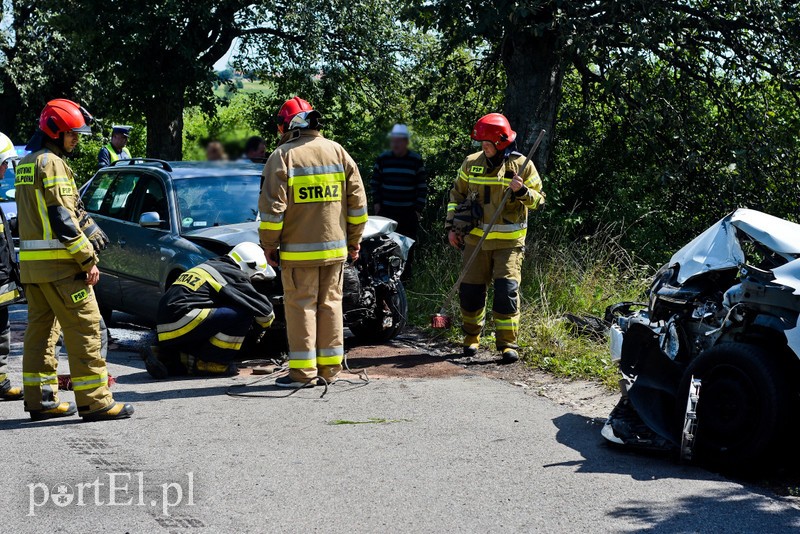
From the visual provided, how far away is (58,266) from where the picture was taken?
19.5 ft

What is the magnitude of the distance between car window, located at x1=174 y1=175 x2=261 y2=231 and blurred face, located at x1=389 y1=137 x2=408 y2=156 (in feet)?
7.23

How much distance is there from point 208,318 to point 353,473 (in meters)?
2.68

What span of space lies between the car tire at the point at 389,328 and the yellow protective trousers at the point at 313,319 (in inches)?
62.8

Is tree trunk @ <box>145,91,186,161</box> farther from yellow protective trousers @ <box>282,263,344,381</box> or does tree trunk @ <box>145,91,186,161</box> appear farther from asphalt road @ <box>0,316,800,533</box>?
asphalt road @ <box>0,316,800,533</box>

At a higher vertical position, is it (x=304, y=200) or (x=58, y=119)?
(x=58, y=119)

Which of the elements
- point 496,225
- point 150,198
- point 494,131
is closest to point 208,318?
point 150,198

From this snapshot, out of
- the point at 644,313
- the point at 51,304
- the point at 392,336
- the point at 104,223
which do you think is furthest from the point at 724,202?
the point at 51,304

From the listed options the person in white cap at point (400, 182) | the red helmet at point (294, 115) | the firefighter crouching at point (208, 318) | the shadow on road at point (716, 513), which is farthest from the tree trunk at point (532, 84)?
the shadow on road at point (716, 513)

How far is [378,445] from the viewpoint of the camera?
555cm

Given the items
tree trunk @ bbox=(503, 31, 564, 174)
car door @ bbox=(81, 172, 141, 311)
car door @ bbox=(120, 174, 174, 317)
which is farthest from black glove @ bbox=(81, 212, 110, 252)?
tree trunk @ bbox=(503, 31, 564, 174)

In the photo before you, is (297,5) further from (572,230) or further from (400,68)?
(572,230)

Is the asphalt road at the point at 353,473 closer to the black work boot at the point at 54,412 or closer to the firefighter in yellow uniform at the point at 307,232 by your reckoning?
the black work boot at the point at 54,412

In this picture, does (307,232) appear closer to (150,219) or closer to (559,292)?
(150,219)

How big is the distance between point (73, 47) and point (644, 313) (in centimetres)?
1254
